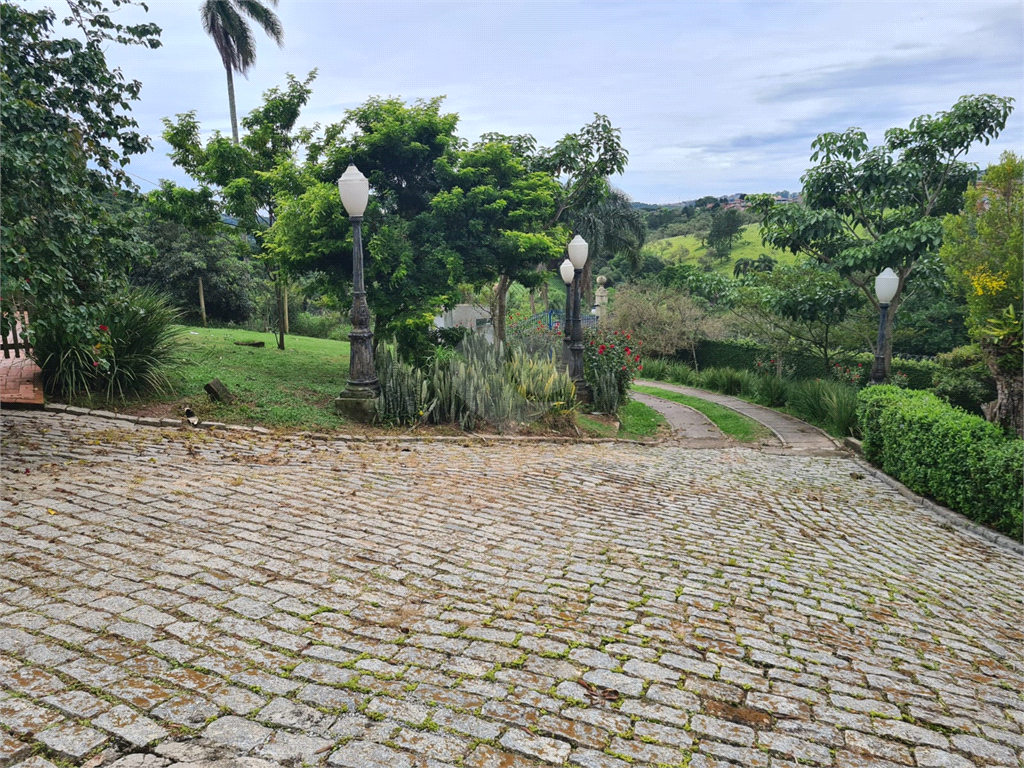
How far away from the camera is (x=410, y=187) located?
11.7 m

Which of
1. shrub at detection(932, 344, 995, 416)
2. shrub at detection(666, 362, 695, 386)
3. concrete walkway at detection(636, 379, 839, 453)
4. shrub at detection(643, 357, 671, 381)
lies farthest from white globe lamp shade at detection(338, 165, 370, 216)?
shrub at detection(643, 357, 671, 381)

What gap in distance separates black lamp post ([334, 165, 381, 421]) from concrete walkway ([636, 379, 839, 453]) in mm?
7735

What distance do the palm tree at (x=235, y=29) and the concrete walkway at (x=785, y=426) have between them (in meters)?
24.0

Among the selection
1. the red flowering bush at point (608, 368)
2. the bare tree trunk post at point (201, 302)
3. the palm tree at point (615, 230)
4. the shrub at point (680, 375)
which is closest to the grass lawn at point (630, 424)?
the red flowering bush at point (608, 368)

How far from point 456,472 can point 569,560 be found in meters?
2.56

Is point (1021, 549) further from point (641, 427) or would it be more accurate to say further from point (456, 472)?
point (641, 427)

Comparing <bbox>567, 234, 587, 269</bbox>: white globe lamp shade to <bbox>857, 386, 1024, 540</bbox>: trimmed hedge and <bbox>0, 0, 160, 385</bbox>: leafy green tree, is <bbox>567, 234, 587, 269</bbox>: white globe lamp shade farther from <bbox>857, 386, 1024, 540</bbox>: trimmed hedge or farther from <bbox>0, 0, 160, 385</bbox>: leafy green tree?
<bbox>0, 0, 160, 385</bbox>: leafy green tree

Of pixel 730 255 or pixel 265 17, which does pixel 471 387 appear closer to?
pixel 265 17

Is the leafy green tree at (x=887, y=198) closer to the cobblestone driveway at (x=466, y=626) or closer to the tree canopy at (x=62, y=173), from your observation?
the cobblestone driveway at (x=466, y=626)

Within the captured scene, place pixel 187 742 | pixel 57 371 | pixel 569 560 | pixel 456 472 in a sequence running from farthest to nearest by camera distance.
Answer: pixel 57 371
pixel 456 472
pixel 569 560
pixel 187 742

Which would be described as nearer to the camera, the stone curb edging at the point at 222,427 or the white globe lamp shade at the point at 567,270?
the stone curb edging at the point at 222,427

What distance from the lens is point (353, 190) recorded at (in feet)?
27.7

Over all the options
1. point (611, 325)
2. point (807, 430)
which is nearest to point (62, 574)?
point (807, 430)

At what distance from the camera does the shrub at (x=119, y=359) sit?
Answer: 8.13 metres
